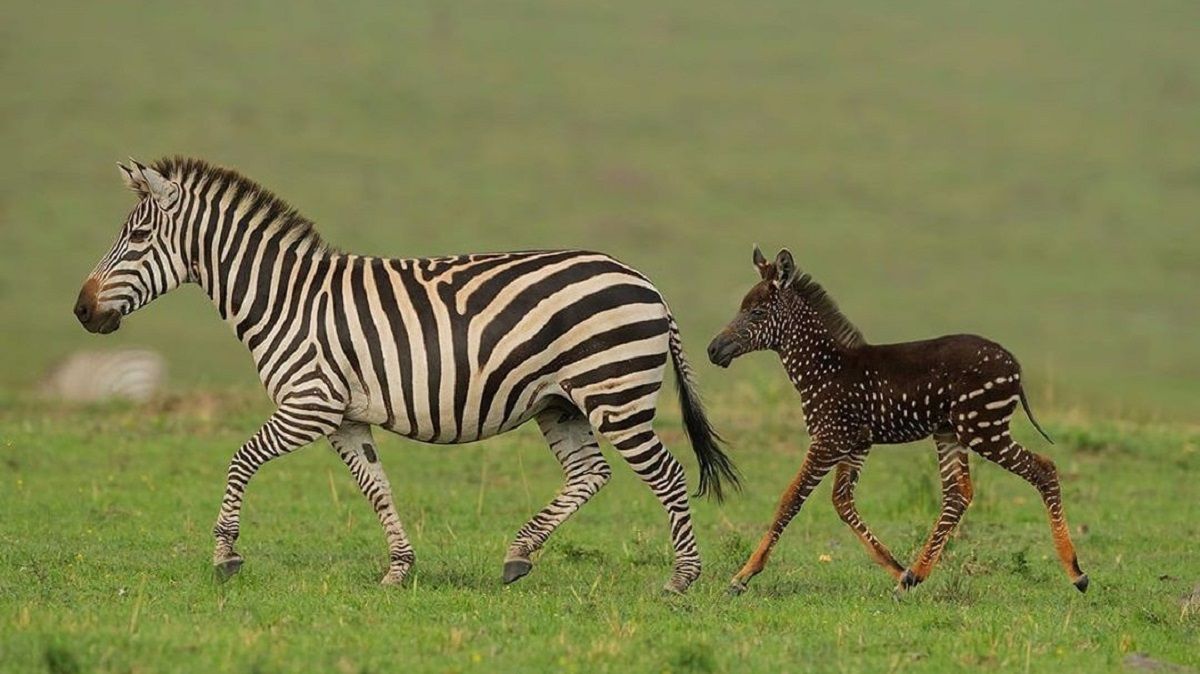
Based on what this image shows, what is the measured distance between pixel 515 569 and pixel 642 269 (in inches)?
1272

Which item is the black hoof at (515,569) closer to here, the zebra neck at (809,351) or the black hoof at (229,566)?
the black hoof at (229,566)

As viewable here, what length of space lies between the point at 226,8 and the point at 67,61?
9.74 m

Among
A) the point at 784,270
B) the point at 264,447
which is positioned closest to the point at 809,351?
the point at 784,270

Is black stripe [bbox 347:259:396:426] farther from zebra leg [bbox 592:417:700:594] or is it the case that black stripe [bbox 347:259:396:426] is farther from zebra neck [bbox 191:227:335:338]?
zebra leg [bbox 592:417:700:594]

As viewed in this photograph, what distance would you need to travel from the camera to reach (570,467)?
429 inches

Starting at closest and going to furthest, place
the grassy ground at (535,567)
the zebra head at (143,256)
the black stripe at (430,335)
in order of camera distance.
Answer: the grassy ground at (535,567) < the black stripe at (430,335) < the zebra head at (143,256)

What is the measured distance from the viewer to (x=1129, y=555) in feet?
40.9

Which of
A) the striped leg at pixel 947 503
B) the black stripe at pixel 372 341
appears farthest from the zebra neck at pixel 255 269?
the striped leg at pixel 947 503

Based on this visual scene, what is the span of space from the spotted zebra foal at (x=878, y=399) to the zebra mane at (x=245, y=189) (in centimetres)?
265

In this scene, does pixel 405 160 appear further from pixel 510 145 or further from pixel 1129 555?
pixel 1129 555

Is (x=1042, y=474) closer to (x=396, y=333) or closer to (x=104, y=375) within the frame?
(x=396, y=333)

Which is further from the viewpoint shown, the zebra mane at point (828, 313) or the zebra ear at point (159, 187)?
the zebra mane at point (828, 313)

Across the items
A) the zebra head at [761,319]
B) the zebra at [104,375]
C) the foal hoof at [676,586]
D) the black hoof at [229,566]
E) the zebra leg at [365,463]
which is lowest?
the foal hoof at [676,586]

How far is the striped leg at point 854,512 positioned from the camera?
34.6 ft
